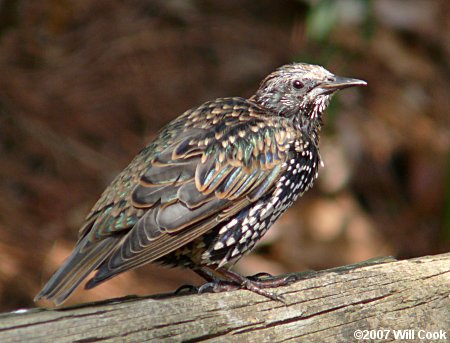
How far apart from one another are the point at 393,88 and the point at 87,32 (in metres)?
2.69

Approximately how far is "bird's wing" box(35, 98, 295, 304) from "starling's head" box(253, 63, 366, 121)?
19cm

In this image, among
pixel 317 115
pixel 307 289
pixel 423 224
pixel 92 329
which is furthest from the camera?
pixel 423 224

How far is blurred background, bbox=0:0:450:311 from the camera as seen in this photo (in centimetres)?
640

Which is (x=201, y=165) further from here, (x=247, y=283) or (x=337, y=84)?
(x=337, y=84)

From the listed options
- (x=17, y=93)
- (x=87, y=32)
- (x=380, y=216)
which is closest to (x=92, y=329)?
(x=17, y=93)

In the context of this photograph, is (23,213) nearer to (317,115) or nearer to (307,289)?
(317,115)

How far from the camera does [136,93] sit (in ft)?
23.0

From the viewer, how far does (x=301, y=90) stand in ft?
13.9

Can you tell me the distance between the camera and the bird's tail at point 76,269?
314 centimetres

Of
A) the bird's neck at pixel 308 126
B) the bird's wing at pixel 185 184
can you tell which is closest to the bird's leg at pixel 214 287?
the bird's wing at pixel 185 184

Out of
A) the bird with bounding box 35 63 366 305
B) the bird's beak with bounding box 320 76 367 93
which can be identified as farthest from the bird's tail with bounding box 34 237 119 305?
the bird's beak with bounding box 320 76 367 93

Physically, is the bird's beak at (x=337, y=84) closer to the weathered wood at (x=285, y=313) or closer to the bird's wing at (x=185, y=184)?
the bird's wing at (x=185, y=184)

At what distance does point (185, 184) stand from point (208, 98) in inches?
150

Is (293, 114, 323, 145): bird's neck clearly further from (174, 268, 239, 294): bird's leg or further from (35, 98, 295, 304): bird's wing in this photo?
(174, 268, 239, 294): bird's leg
